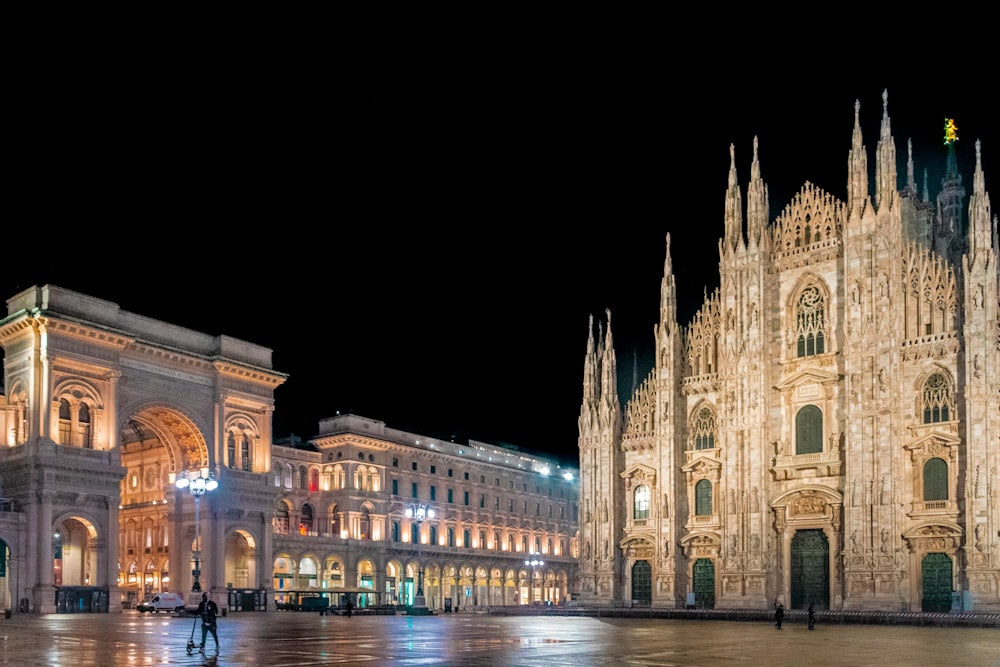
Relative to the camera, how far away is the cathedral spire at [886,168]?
5328 cm

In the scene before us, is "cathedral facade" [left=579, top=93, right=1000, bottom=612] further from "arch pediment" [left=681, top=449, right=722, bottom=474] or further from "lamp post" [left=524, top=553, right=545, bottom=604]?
"lamp post" [left=524, top=553, right=545, bottom=604]

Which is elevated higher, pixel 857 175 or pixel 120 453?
pixel 857 175

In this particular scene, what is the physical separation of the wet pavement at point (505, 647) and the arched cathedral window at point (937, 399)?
50.1ft

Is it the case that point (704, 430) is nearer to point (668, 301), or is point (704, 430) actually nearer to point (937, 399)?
point (668, 301)

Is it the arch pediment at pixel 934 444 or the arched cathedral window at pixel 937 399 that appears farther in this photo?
the arched cathedral window at pixel 937 399

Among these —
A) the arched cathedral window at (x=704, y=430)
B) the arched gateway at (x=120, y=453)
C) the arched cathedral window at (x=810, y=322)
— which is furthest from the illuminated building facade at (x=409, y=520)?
the arched cathedral window at (x=810, y=322)

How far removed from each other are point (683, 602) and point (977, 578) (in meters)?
16.6

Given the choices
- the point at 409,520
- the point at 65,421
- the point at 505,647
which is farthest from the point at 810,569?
the point at 409,520

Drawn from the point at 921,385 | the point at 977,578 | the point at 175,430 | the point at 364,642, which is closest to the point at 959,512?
the point at 977,578

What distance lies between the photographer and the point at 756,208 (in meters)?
58.8

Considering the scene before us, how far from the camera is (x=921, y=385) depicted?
5134cm

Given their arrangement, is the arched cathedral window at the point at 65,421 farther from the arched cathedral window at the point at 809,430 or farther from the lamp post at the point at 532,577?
the lamp post at the point at 532,577

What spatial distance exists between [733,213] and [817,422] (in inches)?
494

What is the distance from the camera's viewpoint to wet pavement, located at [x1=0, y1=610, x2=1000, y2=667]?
867 inches
